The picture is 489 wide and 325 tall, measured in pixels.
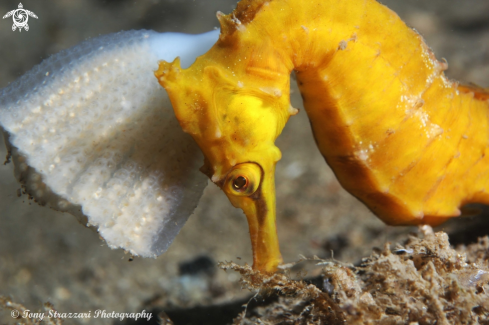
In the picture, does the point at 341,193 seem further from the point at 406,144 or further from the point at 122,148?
the point at 122,148

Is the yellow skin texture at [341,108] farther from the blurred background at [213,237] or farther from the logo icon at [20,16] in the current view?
the logo icon at [20,16]

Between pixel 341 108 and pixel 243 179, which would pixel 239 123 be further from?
pixel 341 108

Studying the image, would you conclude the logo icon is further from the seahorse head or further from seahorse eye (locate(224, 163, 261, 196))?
seahorse eye (locate(224, 163, 261, 196))

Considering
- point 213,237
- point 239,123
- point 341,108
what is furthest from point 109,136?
point 213,237

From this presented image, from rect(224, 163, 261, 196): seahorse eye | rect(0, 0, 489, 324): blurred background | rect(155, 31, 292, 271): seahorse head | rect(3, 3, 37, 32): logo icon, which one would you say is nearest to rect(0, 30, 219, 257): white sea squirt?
rect(155, 31, 292, 271): seahorse head

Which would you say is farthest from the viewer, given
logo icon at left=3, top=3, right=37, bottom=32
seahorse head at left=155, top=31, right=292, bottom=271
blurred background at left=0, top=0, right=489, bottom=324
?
logo icon at left=3, top=3, right=37, bottom=32

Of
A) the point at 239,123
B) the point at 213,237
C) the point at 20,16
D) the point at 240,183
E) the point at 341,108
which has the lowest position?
the point at 213,237
